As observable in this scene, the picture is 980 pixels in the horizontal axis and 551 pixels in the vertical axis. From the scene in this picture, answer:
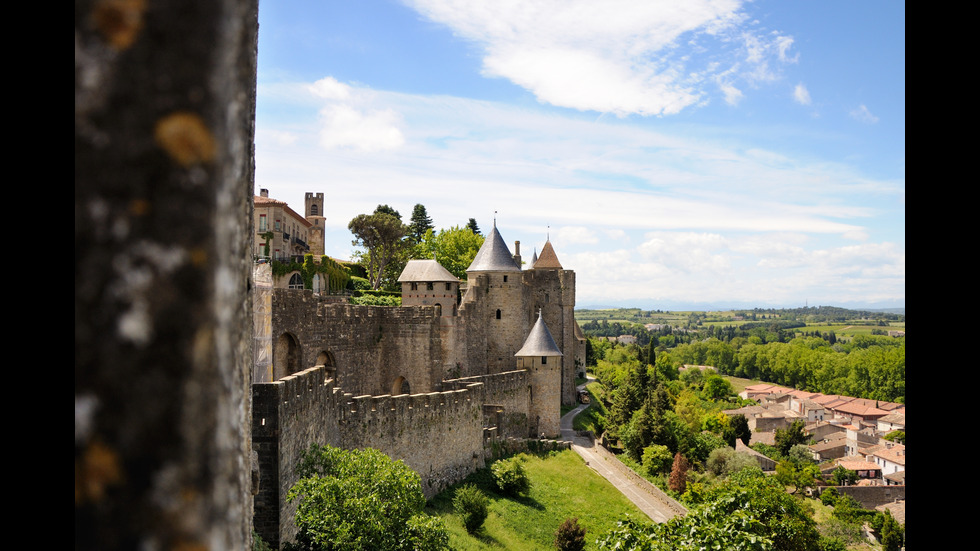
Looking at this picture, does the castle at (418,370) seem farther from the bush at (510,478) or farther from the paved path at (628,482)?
the paved path at (628,482)

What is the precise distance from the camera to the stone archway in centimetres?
1853

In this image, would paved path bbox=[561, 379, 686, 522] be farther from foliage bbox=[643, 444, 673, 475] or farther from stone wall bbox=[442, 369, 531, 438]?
stone wall bbox=[442, 369, 531, 438]

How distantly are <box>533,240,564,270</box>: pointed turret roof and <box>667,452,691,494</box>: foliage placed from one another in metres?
14.9

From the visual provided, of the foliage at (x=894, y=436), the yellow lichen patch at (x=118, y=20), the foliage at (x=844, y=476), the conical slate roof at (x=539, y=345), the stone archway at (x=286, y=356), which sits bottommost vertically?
the foliage at (x=894, y=436)

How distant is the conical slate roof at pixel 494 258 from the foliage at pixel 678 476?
47.2 feet

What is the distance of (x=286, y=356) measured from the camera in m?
19.1

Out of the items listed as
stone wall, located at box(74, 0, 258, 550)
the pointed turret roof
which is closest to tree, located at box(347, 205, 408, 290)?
the pointed turret roof

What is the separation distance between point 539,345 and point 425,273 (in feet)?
24.4

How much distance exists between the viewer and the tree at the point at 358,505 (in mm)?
A: 12117

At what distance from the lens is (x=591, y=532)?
23.4 m

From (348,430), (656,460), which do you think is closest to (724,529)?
(348,430)

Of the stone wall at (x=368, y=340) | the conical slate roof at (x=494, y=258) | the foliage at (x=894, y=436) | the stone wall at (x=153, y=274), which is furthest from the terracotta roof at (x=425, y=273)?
the foliage at (x=894, y=436)
